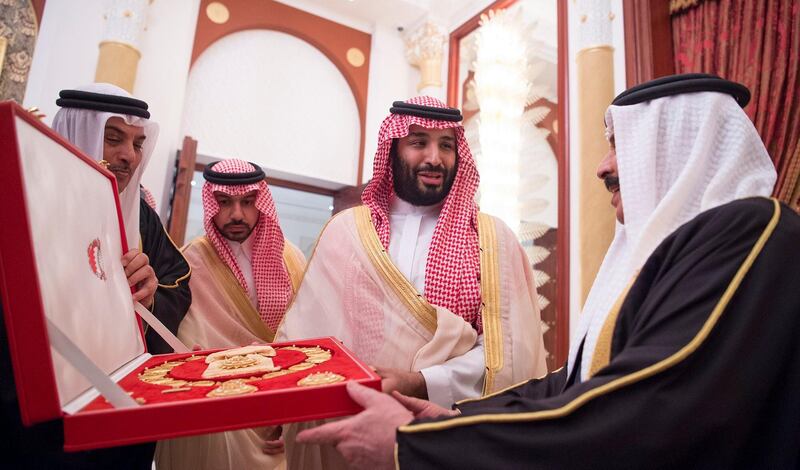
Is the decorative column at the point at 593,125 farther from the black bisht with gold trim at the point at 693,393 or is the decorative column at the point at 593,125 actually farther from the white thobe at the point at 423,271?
the black bisht with gold trim at the point at 693,393

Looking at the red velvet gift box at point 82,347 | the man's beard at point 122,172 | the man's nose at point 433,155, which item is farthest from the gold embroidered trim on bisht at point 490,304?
the man's beard at point 122,172

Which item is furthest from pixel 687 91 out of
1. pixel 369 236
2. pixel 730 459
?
pixel 369 236

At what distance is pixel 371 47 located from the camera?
625cm

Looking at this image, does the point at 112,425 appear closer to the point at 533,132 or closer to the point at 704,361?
the point at 704,361

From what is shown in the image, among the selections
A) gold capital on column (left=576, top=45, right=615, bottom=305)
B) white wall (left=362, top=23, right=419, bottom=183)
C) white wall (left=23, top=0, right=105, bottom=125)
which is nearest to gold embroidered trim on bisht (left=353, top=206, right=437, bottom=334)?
gold capital on column (left=576, top=45, right=615, bottom=305)

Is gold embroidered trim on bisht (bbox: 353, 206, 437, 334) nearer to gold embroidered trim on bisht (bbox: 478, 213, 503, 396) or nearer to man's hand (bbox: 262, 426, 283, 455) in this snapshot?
gold embroidered trim on bisht (bbox: 478, 213, 503, 396)

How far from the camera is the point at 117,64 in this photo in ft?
14.3

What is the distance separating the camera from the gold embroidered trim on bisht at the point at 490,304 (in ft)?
5.21

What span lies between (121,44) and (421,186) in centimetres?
379

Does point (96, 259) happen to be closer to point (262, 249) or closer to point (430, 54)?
point (262, 249)

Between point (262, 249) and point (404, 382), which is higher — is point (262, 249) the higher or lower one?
the higher one

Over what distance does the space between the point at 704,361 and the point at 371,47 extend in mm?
6032

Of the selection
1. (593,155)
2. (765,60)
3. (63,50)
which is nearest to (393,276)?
(593,155)

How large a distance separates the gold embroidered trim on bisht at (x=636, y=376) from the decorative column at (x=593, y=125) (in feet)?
8.53
